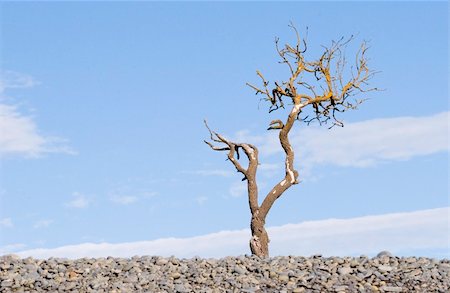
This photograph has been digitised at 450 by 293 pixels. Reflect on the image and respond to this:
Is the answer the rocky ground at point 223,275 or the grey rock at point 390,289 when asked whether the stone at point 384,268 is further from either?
the grey rock at point 390,289

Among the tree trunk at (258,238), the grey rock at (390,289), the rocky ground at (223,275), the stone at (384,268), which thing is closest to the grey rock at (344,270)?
the rocky ground at (223,275)

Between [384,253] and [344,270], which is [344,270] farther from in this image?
[384,253]

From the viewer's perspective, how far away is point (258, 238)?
20.6 meters

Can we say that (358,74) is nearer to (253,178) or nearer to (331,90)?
(331,90)

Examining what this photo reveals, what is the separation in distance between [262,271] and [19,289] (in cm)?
488

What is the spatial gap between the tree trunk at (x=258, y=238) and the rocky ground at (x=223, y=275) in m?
4.35

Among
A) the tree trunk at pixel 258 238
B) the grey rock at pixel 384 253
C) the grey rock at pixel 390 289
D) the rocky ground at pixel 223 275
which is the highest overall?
the tree trunk at pixel 258 238

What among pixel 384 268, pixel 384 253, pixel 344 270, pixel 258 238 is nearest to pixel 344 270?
pixel 344 270

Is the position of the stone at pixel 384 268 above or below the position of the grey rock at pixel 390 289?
above

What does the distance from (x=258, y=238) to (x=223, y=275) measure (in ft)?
20.0

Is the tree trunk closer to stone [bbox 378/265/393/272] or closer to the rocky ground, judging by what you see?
the rocky ground

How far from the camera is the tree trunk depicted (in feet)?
67.2

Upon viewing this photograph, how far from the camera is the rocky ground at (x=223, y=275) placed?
1396cm

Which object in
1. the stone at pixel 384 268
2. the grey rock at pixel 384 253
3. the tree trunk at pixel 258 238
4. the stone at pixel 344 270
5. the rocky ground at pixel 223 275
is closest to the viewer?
the rocky ground at pixel 223 275
